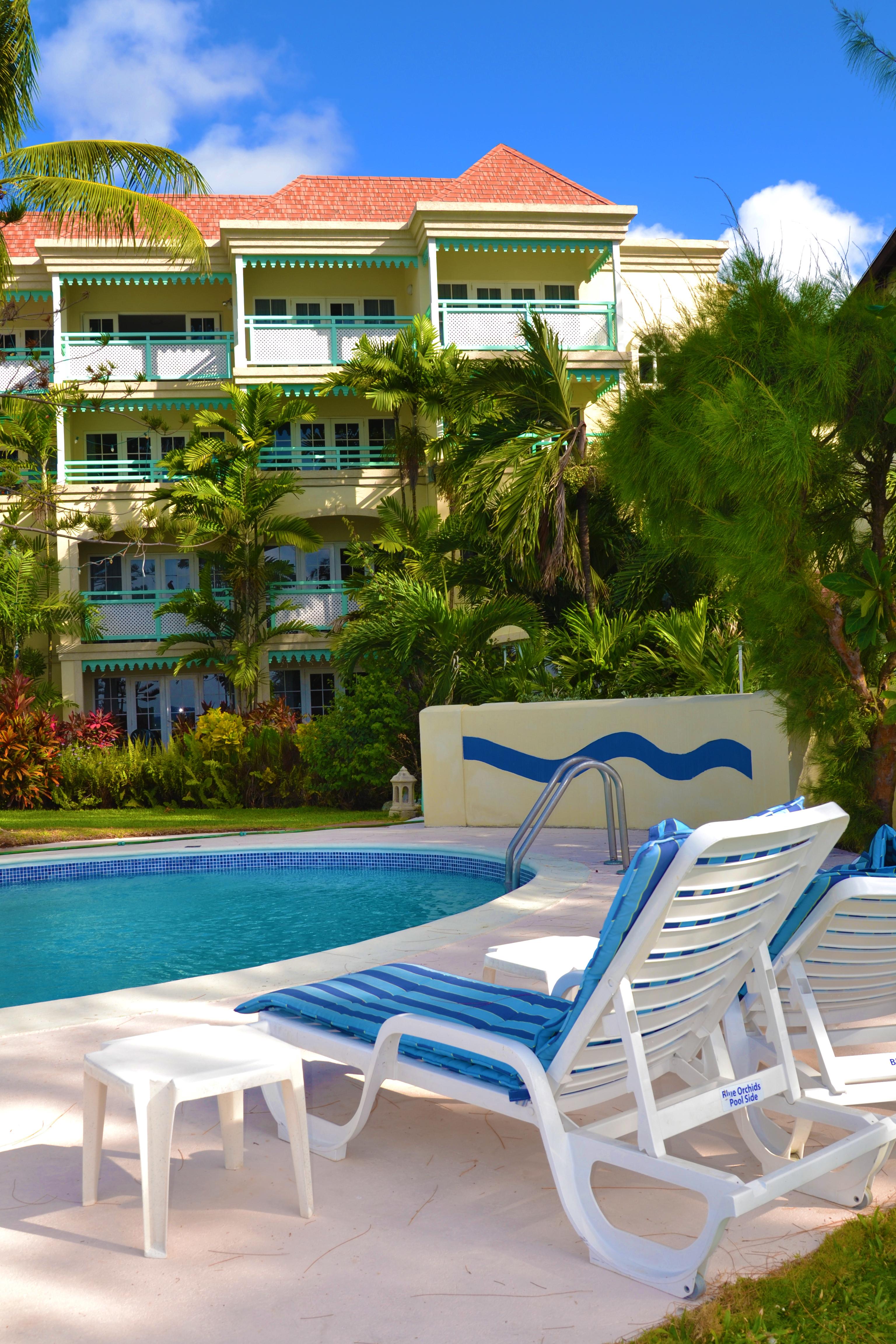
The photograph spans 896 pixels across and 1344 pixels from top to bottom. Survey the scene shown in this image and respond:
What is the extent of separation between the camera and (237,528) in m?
21.5

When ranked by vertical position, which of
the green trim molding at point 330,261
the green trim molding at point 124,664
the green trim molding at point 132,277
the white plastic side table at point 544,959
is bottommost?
the white plastic side table at point 544,959

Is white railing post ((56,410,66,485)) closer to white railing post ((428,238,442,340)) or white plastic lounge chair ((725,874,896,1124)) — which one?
white railing post ((428,238,442,340))

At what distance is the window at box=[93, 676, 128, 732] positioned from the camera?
2605cm

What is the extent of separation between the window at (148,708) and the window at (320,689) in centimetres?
356

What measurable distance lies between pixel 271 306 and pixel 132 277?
3312 millimetres

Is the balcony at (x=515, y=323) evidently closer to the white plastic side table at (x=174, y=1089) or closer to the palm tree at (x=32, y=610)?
the palm tree at (x=32, y=610)

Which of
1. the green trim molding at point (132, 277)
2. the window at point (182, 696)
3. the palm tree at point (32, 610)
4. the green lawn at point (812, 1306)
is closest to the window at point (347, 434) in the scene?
the green trim molding at point (132, 277)

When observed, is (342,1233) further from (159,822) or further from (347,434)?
(347,434)

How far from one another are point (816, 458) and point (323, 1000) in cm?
562

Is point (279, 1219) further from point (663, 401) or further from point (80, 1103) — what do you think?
point (663, 401)

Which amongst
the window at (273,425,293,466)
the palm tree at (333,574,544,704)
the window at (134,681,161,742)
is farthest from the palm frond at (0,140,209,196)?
the window at (134,681,161,742)

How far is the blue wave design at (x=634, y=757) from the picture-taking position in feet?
36.3

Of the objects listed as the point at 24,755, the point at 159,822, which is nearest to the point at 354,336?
the point at 24,755

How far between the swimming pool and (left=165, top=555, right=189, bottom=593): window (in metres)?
15.9
